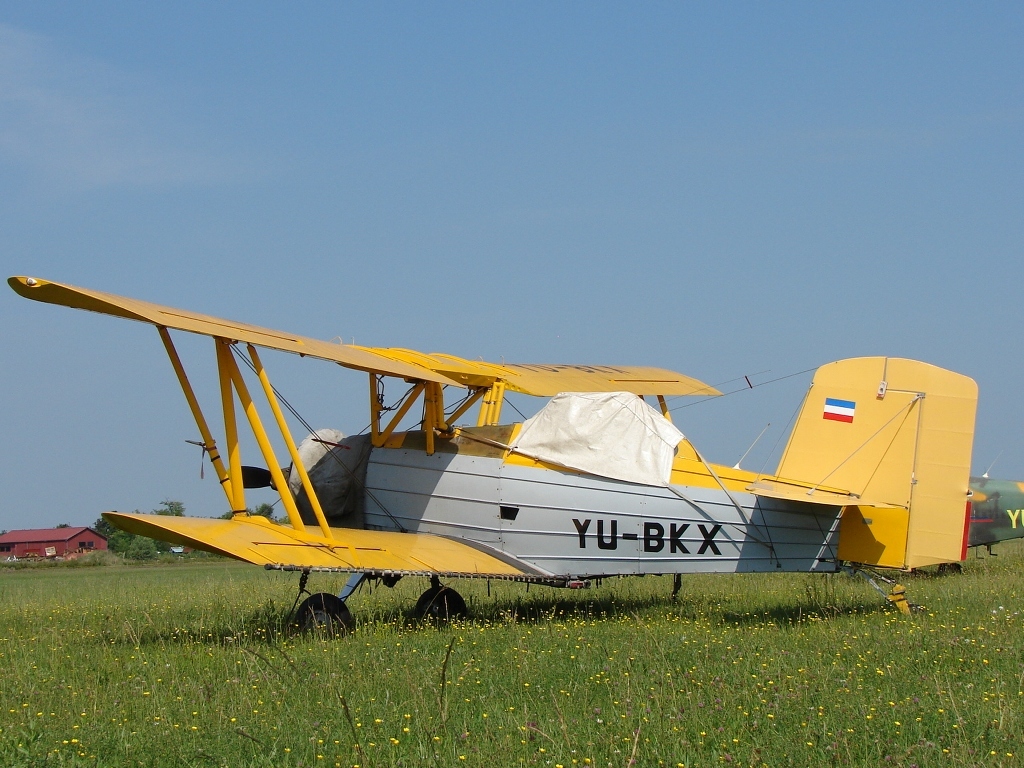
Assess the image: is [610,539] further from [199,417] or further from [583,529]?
[199,417]

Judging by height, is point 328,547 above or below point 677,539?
below

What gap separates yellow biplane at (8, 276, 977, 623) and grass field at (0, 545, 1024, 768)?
0.60 m

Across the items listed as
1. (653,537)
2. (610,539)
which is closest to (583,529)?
(610,539)

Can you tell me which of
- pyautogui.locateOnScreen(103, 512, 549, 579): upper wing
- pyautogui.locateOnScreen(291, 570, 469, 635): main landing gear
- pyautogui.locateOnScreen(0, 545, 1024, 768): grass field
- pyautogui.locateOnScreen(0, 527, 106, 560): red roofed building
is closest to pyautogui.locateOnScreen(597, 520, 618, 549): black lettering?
pyautogui.locateOnScreen(103, 512, 549, 579): upper wing

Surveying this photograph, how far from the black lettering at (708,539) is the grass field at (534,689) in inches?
26.7

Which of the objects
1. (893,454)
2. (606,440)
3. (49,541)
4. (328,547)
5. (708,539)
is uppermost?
(893,454)

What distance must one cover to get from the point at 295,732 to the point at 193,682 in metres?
1.61

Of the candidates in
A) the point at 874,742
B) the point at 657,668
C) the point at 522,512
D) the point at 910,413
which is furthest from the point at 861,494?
the point at 874,742

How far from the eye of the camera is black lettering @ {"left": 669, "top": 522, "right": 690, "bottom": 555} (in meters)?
9.41

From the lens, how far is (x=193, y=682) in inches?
253

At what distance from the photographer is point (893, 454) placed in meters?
9.48

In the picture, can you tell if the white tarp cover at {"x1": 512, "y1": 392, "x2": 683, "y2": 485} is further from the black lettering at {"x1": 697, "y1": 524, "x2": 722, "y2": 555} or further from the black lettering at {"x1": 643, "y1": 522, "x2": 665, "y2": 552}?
the black lettering at {"x1": 697, "y1": 524, "x2": 722, "y2": 555}

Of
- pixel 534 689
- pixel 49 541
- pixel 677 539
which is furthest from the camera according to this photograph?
pixel 49 541

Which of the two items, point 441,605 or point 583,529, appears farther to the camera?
point 441,605
